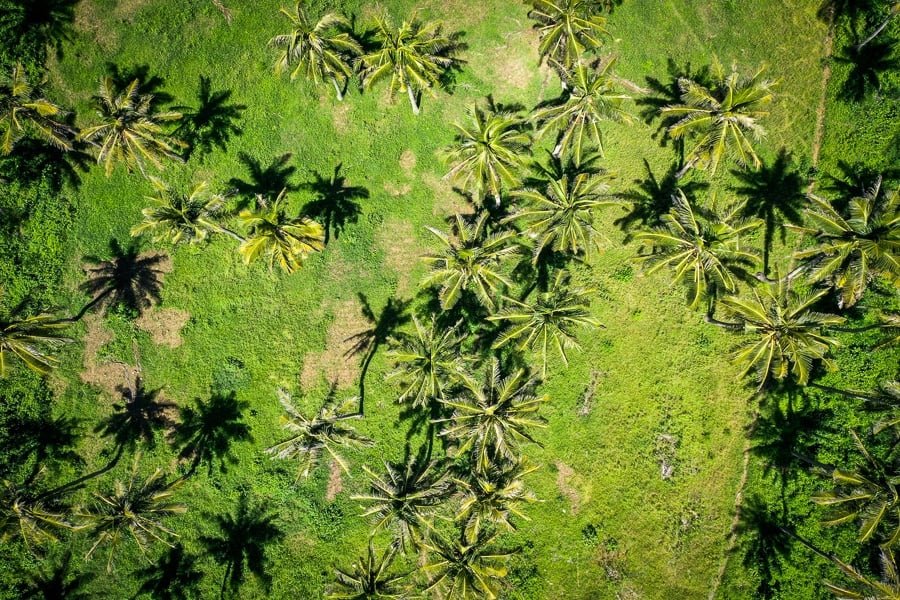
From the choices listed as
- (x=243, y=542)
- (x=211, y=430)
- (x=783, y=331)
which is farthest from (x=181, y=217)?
(x=783, y=331)

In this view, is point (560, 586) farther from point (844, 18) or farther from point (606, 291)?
point (844, 18)

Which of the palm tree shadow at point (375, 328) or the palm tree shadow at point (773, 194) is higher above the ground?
the palm tree shadow at point (773, 194)

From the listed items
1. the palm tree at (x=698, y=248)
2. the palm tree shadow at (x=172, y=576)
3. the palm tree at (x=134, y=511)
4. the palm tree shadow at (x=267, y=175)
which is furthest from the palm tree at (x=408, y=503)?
the palm tree shadow at (x=267, y=175)

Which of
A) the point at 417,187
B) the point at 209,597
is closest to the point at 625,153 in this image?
the point at 417,187

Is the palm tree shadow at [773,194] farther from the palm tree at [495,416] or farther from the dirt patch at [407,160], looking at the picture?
the dirt patch at [407,160]

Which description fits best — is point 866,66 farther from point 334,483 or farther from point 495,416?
point 334,483
